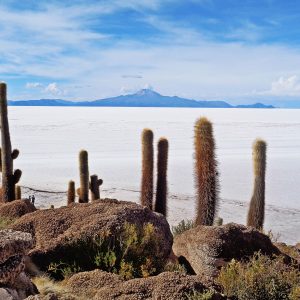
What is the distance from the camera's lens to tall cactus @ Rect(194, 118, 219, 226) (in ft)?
35.3

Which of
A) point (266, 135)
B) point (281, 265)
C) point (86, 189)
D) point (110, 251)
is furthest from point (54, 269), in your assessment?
point (266, 135)

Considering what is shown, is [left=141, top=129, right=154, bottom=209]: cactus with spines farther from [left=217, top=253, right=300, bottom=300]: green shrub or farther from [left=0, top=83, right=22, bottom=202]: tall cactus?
[left=217, top=253, right=300, bottom=300]: green shrub

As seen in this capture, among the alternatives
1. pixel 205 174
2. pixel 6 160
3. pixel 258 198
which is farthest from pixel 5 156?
pixel 258 198

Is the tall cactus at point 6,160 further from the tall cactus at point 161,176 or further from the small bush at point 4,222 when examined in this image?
the small bush at point 4,222

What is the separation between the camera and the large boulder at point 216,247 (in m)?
6.68

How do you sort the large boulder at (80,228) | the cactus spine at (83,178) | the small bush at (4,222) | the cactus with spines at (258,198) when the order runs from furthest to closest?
the cactus spine at (83,178), the cactus with spines at (258,198), the small bush at (4,222), the large boulder at (80,228)

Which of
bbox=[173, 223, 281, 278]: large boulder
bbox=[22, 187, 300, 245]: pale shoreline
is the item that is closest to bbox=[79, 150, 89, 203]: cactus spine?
bbox=[22, 187, 300, 245]: pale shoreline

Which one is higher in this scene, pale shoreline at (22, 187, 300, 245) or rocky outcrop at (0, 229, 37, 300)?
rocky outcrop at (0, 229, 37, 300)

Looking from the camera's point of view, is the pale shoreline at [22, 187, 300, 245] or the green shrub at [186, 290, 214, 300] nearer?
the green shrub at [186, 290, 214, 300]

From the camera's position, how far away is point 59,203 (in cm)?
1792

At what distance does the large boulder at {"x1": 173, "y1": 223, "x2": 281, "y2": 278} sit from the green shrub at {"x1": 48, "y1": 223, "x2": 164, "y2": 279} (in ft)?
2.42

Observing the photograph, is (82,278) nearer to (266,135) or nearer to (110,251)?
(110,251)

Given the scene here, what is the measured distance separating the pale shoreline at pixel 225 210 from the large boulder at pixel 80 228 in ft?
24.3

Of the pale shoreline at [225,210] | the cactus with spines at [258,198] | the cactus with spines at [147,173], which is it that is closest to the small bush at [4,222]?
the cactus with spines at [147,173]
